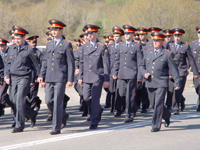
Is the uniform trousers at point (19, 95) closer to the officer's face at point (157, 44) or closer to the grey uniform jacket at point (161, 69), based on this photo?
the grey uniform jacket at point (161, 69)

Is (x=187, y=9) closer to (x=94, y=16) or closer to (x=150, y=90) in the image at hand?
(x=94, y=16)

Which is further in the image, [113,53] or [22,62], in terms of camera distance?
[113,53]

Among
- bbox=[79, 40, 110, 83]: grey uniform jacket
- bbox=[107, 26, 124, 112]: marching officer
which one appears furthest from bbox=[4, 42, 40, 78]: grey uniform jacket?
bbox=[107, 26, 124, 112]: marching officer

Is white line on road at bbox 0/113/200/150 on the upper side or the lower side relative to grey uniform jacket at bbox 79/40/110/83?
lower

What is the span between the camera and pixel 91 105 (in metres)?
7.65

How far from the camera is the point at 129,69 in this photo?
8.72 m

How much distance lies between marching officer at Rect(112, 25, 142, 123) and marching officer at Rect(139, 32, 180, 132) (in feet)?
3.77

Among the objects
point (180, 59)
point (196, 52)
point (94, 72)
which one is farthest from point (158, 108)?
point (196, 52)

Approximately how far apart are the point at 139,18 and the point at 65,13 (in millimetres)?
17429

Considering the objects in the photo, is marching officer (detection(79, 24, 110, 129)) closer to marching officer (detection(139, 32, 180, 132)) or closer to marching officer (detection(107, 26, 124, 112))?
marching officer (detection(139, 32, 180, 132))

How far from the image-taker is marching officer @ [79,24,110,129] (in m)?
7.61

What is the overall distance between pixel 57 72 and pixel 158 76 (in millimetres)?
2067

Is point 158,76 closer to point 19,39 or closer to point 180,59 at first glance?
point 180,59

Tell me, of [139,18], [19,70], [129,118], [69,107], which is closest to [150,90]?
[129,118]
